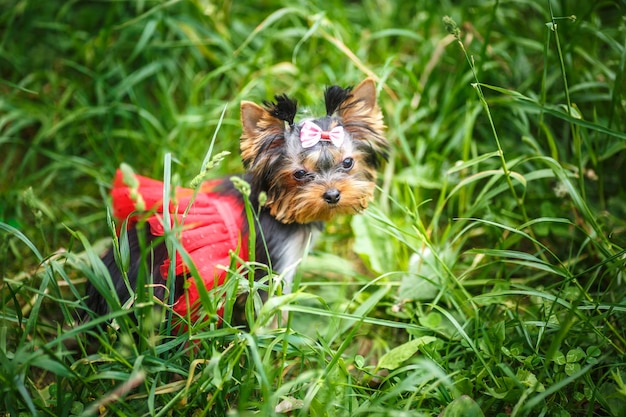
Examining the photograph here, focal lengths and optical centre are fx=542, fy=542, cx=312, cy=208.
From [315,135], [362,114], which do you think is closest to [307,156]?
[315,135]

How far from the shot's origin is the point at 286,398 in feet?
8.71

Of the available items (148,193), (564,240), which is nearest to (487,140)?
(564,240)

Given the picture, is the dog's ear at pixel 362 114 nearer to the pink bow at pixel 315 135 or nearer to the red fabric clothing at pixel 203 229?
the pink bow at pixel 315 135

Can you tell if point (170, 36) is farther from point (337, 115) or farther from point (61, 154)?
point (337, 115)

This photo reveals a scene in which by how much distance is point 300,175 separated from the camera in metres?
3.07

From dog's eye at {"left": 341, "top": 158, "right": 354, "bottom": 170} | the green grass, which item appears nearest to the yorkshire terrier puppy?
dog's eye at {"left": 341, "top": 158, "right": 354, "bottom": 170}

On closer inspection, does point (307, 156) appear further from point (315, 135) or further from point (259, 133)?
point (259, 133)

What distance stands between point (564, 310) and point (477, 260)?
30.0 inches

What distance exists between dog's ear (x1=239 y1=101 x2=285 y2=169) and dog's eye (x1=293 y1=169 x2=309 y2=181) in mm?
183

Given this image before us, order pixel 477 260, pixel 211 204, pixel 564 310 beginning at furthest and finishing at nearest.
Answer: pixel 477 260, pixel 211 204, pixel 564 310

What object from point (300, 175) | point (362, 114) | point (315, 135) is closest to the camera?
point (315, 135)

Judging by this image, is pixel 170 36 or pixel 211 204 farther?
pixel 170 36

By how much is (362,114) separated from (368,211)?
0.58 m

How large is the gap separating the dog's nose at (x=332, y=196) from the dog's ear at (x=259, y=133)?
386 mm
